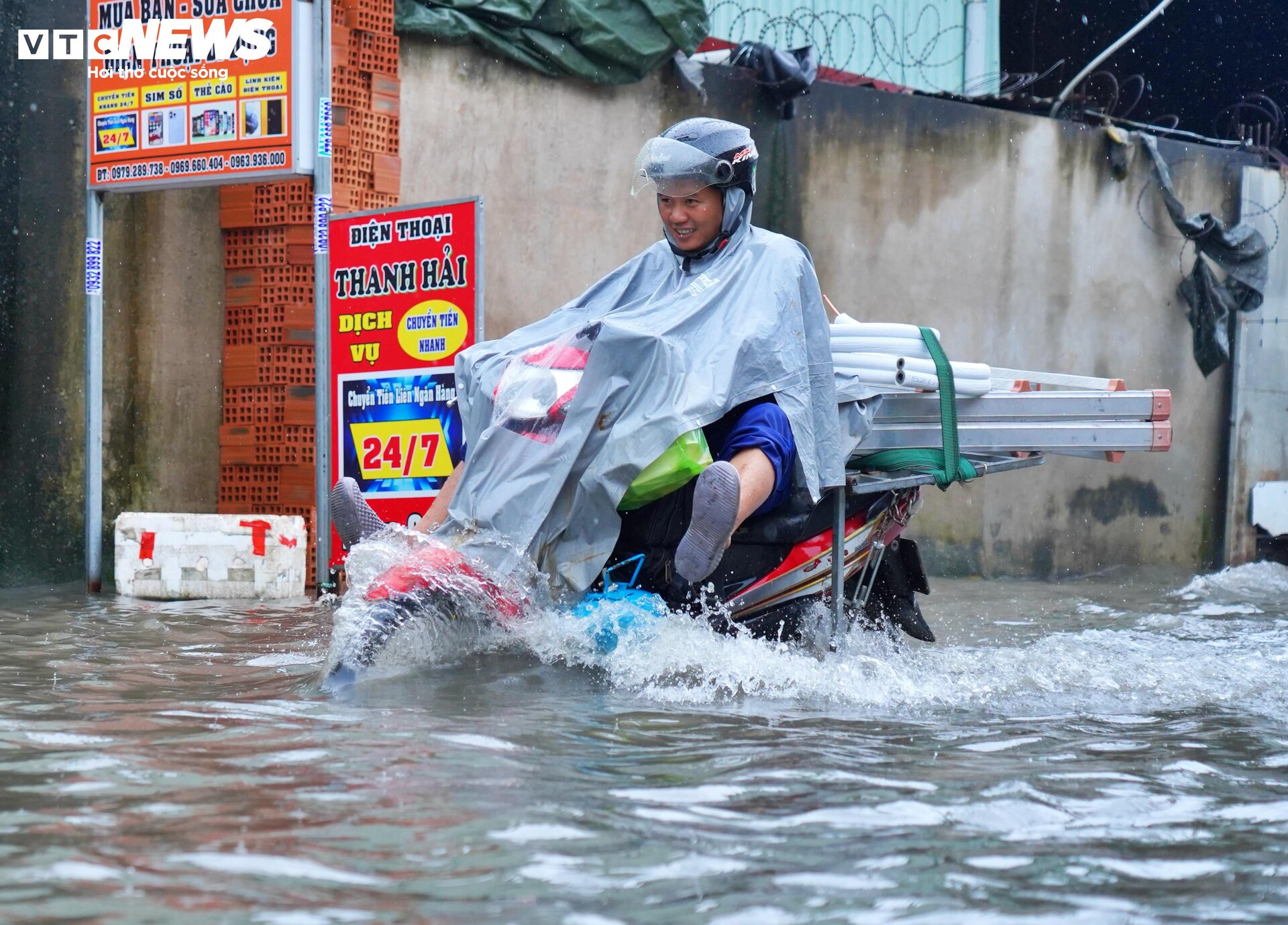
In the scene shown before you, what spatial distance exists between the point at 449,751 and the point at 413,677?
994 mm

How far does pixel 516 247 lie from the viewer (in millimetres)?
8391

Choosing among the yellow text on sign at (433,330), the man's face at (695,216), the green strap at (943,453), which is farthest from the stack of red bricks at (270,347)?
the green strap at (943,453)

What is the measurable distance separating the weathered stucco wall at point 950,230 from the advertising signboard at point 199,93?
1228 mm

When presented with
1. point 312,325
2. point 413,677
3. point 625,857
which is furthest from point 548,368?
point 312,325

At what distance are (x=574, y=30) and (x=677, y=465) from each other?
495 cm

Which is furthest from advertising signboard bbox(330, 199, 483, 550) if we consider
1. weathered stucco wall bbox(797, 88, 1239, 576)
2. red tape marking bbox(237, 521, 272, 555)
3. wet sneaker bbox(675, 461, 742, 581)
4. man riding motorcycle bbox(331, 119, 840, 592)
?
weathered stucco wall bbox(797, 88, 1239, 576)

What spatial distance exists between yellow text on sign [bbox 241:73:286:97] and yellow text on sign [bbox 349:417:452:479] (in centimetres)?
146

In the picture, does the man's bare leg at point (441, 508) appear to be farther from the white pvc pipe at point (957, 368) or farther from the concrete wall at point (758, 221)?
the concrete wall at point (758, 221)

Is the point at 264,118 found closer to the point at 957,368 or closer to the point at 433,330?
the point at 433,330

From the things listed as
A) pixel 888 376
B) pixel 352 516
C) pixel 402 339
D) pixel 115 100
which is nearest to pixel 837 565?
pixel 888 376

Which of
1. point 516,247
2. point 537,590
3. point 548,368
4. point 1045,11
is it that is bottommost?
point 537,590

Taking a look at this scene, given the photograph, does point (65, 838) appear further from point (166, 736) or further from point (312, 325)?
point (312, 325)

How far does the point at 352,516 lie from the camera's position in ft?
15.1

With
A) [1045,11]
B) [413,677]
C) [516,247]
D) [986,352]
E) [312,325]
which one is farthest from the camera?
[1045,11]
